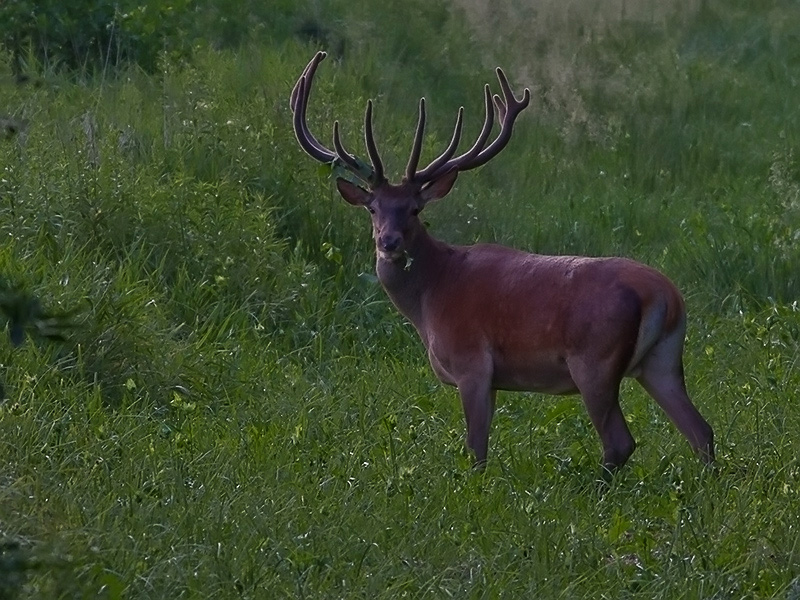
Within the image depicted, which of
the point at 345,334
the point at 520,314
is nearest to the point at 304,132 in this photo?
the point at 345,334

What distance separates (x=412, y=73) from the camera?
1258cm

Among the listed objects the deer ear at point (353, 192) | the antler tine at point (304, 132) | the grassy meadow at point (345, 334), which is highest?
the antler tine at point (304, 132)

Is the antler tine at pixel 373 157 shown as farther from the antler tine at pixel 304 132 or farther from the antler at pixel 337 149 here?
the antler tine at pixel 304 132

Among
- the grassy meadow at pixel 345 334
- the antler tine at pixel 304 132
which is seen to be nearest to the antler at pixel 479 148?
the antler tine at pixel 304 132

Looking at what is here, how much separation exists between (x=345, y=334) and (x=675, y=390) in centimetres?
225

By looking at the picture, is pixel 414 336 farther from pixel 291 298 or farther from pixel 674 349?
pixel 674 349

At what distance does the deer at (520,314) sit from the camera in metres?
5.96

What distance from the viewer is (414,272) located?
6.87 m

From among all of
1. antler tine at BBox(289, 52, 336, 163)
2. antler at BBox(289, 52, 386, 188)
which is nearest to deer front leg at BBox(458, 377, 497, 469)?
antler at BBox(289, 52, 386, 188)

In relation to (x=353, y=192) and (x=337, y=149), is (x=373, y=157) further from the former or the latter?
→ (x=353, y=192)

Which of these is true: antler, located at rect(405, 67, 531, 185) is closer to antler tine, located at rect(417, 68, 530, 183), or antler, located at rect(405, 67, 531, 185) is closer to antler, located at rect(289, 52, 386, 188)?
antler tine, located at rect(417, 68, 530, 183)

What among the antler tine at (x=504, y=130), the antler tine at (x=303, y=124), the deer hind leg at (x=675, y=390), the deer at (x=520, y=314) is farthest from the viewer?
the antler tine at (x=303, y=124)

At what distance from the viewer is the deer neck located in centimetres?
684

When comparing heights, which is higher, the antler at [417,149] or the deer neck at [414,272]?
the antler at [417,149]
